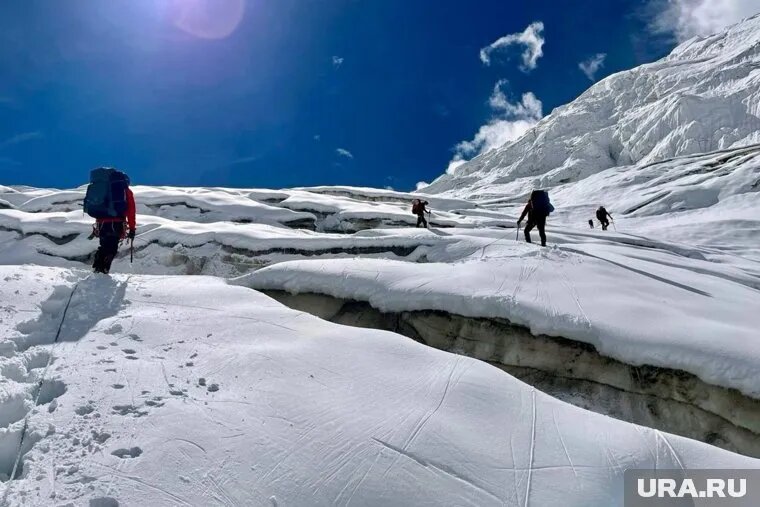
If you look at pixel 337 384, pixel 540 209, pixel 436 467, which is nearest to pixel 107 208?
pixel 337 384

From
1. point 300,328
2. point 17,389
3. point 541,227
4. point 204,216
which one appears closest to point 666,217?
point 541,227

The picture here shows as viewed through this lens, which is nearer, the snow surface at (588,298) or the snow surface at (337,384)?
the snow surface at (337,384)

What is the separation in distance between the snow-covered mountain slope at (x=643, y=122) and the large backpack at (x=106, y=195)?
271 ft

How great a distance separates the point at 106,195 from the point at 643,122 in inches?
5162

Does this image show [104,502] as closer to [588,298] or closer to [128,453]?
[128,453]

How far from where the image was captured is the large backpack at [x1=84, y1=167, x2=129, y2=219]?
356 inches

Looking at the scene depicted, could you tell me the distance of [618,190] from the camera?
197 ft

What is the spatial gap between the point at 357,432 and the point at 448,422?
Result: 0.86m

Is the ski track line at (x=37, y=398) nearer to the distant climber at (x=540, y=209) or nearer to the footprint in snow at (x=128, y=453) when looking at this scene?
Answer: the footprint in snow at (x=128, y=453)

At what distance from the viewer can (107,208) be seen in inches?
357

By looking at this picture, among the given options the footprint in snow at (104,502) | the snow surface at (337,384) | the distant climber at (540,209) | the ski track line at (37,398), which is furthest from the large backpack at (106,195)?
the distant climber at (540,209)

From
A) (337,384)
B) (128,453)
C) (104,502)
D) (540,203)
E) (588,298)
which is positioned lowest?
(104,502)

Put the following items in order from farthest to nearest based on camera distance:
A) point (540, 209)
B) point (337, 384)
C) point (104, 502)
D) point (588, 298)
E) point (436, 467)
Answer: point (540, 209) → point (588, 298) → point (337, 384) → point (436, 467) → point (104, 502)

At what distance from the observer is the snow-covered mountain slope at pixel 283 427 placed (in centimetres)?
328
